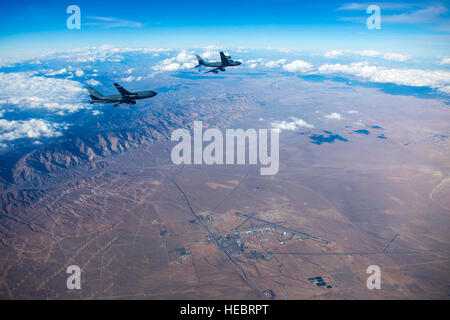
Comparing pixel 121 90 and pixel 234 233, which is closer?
pixel 121 90

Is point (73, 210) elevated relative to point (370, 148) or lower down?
lower down

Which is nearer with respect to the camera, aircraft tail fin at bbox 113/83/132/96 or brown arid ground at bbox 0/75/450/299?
aircraft tail fin at bbox 113/83/132/96

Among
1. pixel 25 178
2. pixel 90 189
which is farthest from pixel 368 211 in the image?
pixel 25 178

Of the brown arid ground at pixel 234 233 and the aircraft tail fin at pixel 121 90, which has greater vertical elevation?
the aircraft tail fin at pixel 121 90

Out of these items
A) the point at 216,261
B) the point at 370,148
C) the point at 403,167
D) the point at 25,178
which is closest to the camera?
the point at 216,261

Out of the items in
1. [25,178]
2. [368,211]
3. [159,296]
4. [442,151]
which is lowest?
[159,296]

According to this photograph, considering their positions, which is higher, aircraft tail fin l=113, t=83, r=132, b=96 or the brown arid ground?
aircraft tail fin l=113, t=83, r=132, b=96

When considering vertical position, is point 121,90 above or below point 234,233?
above

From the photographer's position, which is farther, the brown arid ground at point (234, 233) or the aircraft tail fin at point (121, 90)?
the brown arid ground at point (234, 233)
